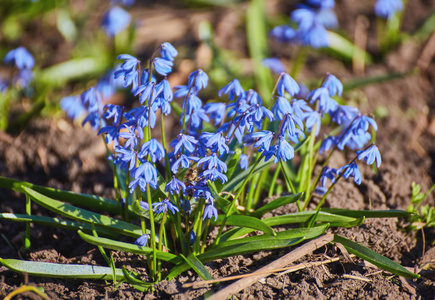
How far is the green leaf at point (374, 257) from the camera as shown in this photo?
97.9 inches

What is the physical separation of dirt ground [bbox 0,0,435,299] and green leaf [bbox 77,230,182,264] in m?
0.14

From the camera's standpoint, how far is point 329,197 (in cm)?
323

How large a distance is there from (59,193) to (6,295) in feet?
2.24

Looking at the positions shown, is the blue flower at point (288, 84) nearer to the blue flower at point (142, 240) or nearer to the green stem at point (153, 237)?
the green stem at point (153, 237)

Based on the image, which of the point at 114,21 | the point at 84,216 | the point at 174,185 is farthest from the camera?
the point at 114,21

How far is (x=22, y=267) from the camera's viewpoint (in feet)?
8.02

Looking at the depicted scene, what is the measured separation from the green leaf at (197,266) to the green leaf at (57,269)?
1.55 ft

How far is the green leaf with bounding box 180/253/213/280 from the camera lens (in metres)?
2.42

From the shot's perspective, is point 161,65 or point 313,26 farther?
point 313,26

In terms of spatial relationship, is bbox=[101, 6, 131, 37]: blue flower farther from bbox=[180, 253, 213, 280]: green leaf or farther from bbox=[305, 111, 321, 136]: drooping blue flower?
bbox=[180, 253, 213, 280]: green leaf

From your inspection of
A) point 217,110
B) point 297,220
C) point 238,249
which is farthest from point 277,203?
point 217,110

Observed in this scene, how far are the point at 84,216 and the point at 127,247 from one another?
379 mm

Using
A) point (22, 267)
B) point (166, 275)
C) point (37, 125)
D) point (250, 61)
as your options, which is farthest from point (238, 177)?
point (250, 61)

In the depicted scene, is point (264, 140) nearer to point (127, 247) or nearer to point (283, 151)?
point (283, 151)
